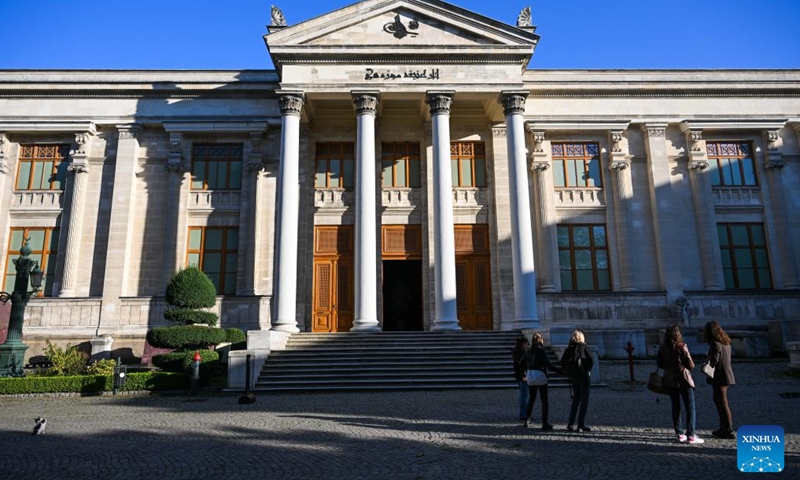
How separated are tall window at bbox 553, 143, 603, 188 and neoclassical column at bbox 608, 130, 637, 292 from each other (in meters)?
0.70

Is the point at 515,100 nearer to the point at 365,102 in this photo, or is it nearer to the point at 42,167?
the point at 365,102

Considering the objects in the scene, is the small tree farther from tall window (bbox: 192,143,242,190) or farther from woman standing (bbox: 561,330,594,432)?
woman standing (bbox: 561,330,594,432)

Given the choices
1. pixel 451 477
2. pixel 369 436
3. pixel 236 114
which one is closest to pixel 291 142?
pixel 236 114

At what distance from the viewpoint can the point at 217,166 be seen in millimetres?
24250

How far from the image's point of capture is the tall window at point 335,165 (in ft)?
79.4

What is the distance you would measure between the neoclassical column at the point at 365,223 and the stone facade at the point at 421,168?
20cm

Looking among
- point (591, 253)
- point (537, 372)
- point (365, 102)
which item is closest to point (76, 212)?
point (365, 102)

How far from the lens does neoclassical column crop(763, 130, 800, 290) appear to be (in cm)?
2341

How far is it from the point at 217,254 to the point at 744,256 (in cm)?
2390

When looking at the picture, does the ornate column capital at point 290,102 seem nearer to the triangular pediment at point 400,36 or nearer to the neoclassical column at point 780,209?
the triangular pediment at point 400,36

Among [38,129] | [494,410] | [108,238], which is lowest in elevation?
[494,410]

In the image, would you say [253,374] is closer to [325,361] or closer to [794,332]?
[325,361]

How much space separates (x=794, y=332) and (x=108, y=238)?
2885 centimetres

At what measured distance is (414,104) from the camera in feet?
77.8
